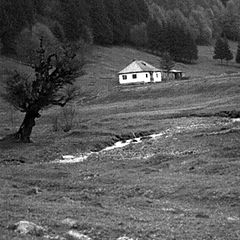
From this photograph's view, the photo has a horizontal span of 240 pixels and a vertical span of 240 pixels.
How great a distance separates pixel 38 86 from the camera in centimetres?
5116

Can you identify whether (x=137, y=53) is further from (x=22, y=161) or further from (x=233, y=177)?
(x=233, y=177)

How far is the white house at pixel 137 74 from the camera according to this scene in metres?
123

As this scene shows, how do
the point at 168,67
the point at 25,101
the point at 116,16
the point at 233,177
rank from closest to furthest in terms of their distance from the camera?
the point at 233,177, the point at 25,101, the point at 168,67, the point at 116,16

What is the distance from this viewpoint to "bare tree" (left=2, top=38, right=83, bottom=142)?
49781 mm

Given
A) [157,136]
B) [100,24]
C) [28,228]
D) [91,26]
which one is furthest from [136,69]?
[28,228]

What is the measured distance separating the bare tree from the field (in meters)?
2.60

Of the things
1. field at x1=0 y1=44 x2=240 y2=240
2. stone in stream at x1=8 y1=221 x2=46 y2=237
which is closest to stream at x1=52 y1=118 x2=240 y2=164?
field at x1=0 y1=44 x2=240 y2=240

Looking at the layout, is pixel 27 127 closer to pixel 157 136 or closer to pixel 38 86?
pixel 38 86

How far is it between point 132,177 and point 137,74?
309 feet

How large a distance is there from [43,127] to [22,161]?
27903 millimetres

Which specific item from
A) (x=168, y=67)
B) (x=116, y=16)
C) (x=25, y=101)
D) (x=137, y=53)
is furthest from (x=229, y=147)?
(x=116, y=16)

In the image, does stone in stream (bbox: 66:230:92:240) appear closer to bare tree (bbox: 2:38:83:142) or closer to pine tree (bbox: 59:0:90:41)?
bare tree (bbox: 2:38:83:142)

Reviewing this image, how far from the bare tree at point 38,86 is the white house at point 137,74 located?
6940 centimetres

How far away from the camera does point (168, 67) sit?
13675 centimetres
